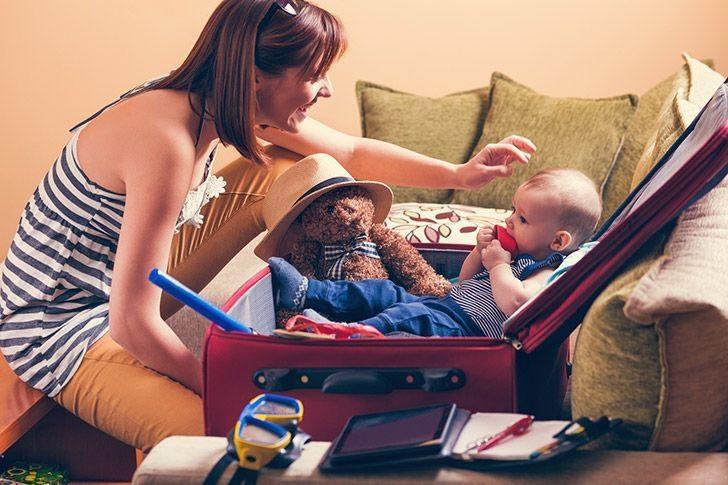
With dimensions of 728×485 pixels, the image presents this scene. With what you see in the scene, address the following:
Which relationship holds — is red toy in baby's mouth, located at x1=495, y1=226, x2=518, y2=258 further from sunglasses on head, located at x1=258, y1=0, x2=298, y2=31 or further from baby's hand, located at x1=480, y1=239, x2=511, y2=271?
sunglasses on head, located at x1=258, y1=0, x2=298, y2=31

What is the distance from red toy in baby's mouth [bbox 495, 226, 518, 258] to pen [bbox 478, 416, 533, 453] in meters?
0.68

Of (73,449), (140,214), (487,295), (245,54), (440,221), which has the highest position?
(245,54)

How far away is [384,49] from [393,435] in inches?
99.9

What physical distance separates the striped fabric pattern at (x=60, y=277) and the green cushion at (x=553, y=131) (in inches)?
59.9

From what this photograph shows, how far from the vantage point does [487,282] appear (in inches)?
63.6

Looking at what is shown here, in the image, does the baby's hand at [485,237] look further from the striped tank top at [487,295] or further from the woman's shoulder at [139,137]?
the woman's shoulder at [139,137]

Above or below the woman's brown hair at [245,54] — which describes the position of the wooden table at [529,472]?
below

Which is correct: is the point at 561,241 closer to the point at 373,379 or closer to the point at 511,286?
the point at 511,286

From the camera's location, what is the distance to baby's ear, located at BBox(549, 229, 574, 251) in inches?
64.6

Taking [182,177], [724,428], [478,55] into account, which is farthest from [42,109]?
[724,428]

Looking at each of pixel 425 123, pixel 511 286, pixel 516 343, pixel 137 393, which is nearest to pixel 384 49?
pixel 425 123

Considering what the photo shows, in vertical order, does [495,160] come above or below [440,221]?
above

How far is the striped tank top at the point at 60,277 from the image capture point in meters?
1.59

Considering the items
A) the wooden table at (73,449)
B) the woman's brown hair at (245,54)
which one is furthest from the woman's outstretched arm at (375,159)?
the wooden table at (73,449)
